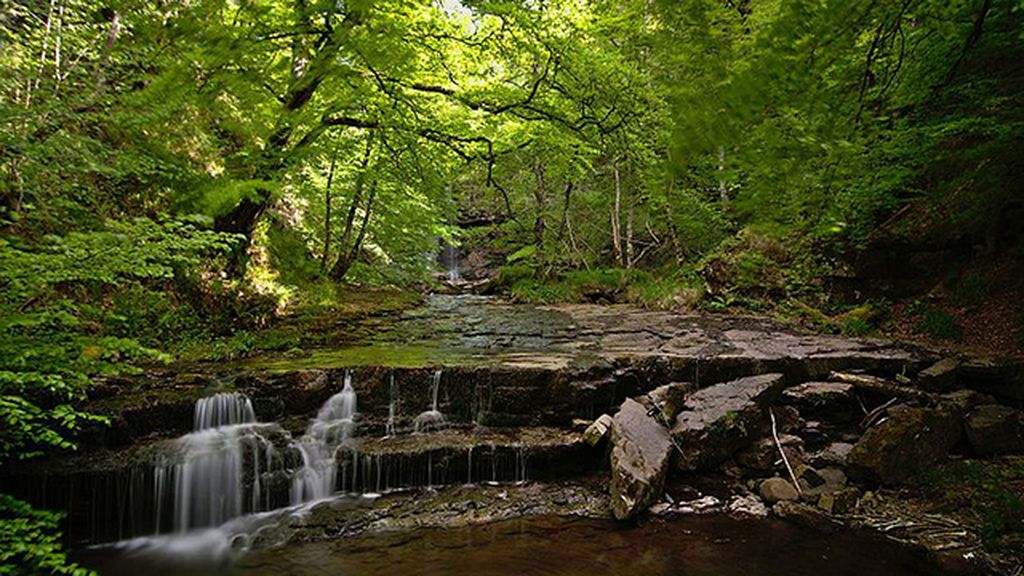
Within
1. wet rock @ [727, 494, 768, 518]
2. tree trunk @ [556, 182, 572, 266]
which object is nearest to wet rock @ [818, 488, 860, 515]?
wet rock @ [727, 494, 768, 518]

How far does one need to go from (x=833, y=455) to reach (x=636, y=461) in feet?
8.66

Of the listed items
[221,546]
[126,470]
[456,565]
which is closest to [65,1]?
[126,470]

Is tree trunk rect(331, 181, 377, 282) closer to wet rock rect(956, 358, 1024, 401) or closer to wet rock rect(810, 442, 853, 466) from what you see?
wet rock rect(810, 442, 853, 466)

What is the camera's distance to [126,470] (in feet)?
16.9

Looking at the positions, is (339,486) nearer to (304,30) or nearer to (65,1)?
(304,30)

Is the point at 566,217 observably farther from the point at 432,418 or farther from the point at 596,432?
the point at 596,432

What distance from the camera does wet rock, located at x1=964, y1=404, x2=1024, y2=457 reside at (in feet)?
18.0

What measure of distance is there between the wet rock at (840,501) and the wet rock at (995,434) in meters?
1.69

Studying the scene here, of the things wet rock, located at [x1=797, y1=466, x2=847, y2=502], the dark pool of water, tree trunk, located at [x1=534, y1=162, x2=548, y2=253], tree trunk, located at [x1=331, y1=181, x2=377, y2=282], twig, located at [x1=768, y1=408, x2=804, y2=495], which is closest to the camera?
the dark pool of water

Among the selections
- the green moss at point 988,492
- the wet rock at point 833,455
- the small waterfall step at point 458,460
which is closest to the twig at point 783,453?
the wet rock at point 833,455

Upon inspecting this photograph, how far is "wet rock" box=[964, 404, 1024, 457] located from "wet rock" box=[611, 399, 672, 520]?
3.48 m

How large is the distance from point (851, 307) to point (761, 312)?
6.09 ft

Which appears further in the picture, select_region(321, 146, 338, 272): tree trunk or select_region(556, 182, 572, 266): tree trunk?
select_region(556, 182, 572, 266): tree trunk

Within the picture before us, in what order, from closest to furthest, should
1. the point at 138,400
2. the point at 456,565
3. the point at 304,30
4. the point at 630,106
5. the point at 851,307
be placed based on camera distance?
the point at 304,30, the point at 630,106, the point at 456,565, the point at 138,400, the point at 851,307
